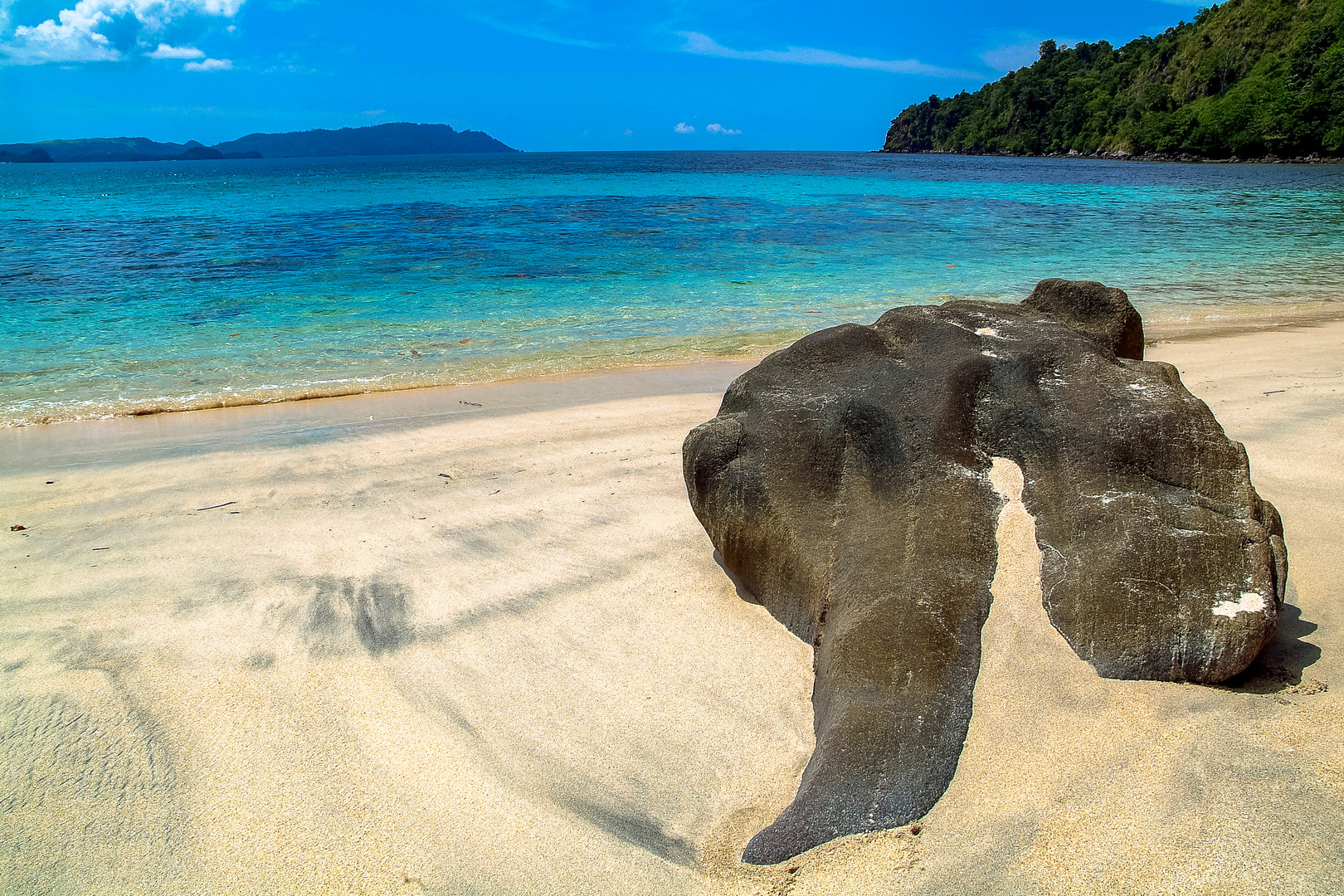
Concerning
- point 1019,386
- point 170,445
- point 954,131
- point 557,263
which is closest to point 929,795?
point 1019,386

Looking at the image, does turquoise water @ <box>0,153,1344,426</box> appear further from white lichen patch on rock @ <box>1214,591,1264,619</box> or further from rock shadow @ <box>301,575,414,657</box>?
white lichen patch on rock @ <box>1214,591,1264,619</box>

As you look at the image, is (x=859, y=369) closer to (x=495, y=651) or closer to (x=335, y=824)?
(x=495, y=651)

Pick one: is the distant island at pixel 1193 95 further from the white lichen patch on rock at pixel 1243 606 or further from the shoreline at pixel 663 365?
the white lichen patch on rock at pixel 1243 606

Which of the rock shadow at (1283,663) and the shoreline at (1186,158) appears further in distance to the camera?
the shoreline at (1186,158)

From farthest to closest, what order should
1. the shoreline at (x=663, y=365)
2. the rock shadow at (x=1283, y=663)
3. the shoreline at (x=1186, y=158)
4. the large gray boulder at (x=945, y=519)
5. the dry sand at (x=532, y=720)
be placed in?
1. the shoreline at (x=1186, y=158)
2. the shoreline at (x=663, y=365)
3. the rock shadow at (x=1283, y=663)
4. the large gray boulder at (x=945, y=519)
5. the dry sand at (x=532, y=720)

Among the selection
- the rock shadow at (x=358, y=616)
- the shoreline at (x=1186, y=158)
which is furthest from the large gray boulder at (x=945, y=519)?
the shoreline at (x=1186, y=158)

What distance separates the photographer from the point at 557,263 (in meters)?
14.9

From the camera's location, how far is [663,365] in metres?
7.87

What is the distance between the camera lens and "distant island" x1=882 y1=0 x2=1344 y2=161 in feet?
206

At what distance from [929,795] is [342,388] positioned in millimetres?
6408

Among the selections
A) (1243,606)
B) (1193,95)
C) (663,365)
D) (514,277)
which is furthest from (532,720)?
(1193,95)

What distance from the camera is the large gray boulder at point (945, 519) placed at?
213cm

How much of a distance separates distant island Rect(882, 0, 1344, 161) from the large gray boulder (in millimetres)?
77915

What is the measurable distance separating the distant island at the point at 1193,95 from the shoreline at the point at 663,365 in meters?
68.5
